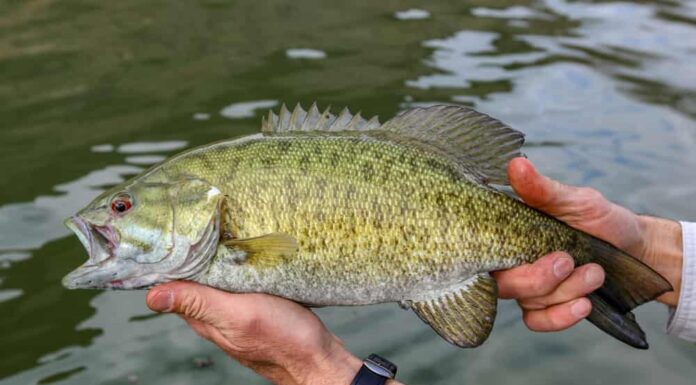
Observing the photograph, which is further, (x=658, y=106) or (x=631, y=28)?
(x=631, y=28)

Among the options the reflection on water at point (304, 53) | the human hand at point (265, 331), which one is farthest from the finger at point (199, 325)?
the reflection on water at point (304, 53)

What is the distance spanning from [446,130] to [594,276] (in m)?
0.78

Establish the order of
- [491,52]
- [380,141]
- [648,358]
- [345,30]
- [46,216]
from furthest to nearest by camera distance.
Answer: [345,30], [491,52], [46,216], [648,358], [380,141]

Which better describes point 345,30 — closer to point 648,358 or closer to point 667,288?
point 648,358

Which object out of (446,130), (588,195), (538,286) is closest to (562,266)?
(538,286)

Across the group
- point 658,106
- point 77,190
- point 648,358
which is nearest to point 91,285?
point 648,358

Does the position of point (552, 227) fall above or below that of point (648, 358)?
above

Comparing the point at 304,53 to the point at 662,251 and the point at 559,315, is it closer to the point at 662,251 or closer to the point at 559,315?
the point at 662,251

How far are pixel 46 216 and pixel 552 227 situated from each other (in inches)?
176

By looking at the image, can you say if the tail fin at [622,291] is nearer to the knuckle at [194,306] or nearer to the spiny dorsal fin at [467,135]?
the spiny dorsal fin at [467,135]

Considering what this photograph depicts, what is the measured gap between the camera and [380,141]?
9.46 ft

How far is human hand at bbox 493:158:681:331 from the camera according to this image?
2.88 metres

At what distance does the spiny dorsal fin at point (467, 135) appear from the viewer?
2.95 metres

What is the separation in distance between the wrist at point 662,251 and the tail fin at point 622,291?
865 mm
